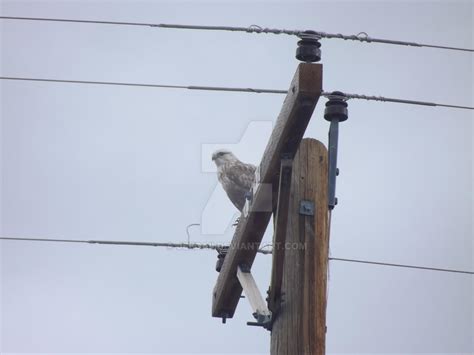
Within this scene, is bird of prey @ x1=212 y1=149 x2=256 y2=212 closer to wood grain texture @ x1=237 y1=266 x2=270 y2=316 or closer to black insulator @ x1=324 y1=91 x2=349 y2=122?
wood grain texture @ x1=237 y1=266 x2=270 y2=316

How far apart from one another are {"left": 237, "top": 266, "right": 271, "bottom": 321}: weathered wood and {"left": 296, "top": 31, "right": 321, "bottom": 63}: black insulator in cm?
144

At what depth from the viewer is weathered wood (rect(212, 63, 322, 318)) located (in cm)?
494

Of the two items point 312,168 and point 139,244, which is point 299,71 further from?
point 139,244

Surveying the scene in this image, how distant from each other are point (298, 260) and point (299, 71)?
44.0 inches

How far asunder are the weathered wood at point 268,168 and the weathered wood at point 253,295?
0.26ft

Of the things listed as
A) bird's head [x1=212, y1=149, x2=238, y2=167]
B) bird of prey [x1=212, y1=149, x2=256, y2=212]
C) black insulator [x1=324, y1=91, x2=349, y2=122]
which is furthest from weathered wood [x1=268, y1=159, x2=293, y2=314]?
bird of prey [x1=212, y1=149, x2=256, y2=212]

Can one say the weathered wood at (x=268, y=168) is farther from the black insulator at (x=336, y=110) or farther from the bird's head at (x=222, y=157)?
the bird's head at (x=222, y=157)

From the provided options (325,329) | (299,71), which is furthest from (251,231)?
(299,71)

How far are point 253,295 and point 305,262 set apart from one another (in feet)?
1.75

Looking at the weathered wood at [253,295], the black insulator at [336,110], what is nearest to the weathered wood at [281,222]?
the weathered wood at [253,295]

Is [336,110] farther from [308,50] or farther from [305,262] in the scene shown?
[305,262]

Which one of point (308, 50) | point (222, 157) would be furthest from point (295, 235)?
point (222, 157)

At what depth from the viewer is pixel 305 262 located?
17.9ft

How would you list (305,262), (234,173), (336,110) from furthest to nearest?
1. (234,173)
2. (336,110)
3. (305,262)
